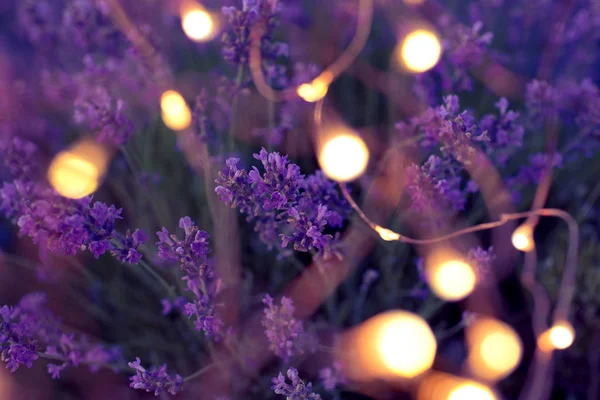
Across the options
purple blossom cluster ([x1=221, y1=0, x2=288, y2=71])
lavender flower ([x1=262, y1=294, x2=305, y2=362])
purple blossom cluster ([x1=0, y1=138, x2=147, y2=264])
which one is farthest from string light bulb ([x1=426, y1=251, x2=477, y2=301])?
purple blossom cluster ([x1=0, y1=138, x2=147, y2=264])

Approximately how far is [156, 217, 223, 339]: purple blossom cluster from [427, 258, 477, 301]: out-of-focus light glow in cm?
65

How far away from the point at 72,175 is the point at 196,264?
616 mm

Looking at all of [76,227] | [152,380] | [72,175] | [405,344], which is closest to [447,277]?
[405,344]

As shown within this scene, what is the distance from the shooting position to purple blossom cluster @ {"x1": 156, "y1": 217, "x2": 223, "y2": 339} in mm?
1042

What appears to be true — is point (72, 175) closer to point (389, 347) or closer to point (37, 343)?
point (37, 343)

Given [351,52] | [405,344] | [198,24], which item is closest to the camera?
[405,344]

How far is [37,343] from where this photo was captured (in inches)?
47.3

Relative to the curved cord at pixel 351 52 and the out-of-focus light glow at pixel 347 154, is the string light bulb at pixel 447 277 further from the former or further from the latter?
the curved cord at pixel 351 52

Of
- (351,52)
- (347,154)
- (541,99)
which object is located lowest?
→ (347,154)

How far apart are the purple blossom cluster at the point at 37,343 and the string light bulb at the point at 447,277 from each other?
0.95 metres

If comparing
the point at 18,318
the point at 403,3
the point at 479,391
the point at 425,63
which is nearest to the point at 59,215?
the point at 18,318

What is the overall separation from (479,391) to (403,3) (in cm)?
165

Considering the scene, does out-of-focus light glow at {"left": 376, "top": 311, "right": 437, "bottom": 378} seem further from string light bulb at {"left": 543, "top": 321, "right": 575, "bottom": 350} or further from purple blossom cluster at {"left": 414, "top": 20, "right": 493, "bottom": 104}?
purple blossom cluster at {"left": 414, "top": 20, "right": 493, "bottom": 104}

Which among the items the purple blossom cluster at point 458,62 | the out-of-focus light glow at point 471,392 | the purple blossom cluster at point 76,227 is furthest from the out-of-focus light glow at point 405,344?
the purple blossom cluster at point 76,227
